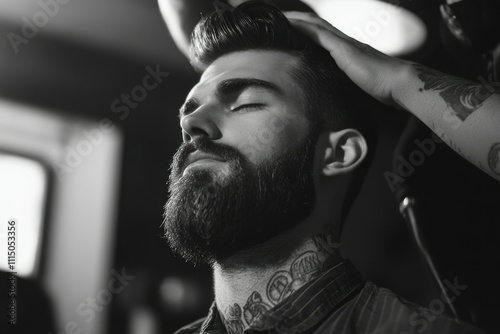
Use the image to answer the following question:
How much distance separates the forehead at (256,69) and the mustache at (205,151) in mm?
142

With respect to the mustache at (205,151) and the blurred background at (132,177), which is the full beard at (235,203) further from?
the blurred background at (132,177)

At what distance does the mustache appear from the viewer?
1211 millimetres

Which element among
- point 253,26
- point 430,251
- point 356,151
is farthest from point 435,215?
point 253,26

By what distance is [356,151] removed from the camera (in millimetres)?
1303

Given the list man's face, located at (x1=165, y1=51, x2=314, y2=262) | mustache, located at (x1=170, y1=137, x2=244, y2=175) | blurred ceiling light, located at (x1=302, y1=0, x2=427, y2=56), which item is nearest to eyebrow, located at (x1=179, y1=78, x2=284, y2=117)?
man's face, located at (x1=165, y1=51, x2=314, y2=262)

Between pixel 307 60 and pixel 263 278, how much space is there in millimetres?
527

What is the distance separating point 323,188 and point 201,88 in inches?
14.8

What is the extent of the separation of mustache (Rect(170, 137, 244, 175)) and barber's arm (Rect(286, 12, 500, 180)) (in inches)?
13.3

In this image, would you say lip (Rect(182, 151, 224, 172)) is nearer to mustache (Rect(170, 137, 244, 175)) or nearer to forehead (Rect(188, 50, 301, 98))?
mustache (Rect(170, 137, 244, 175))

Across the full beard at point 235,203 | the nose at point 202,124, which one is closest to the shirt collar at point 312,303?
the full beard at point 235,203

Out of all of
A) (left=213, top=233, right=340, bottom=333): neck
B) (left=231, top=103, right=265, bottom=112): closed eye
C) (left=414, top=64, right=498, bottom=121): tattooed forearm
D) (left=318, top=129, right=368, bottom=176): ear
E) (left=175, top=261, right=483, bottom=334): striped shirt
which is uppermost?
(left=231, top=103, right=265, bottom=112): closed eye

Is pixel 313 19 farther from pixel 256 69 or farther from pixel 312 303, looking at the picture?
pixel 312 303

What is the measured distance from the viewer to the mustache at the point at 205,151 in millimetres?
1211

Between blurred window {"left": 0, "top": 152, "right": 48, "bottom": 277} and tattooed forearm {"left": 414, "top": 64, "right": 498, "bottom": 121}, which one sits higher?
blurred window {"left": 0, "top": 152, "right": 48, "bottom": 277}
